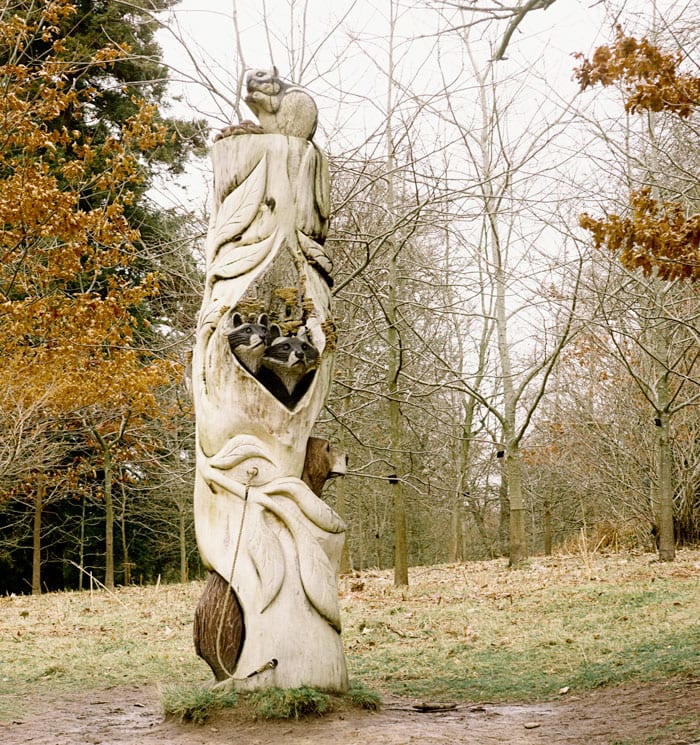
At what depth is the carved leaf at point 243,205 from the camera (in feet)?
19.8

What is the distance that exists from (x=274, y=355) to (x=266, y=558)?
1.31 metres

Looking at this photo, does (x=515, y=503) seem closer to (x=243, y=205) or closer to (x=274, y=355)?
(x=274, y=355)

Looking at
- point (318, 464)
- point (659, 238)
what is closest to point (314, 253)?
point (318, 464)

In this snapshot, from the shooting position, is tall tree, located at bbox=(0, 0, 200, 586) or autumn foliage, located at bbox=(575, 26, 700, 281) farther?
tall tree, located at bbox=(0, 0, 200, 586)

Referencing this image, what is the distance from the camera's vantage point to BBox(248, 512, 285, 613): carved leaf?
5.33m

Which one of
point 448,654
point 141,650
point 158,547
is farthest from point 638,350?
point 158,547

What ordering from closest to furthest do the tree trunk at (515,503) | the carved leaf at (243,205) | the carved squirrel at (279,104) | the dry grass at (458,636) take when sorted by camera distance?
1. the carved leaf at (243,205)
2. the carved squirrel at (279,104)
3. the dry grass at (458,636)
4. the tree trunk at (515,503)

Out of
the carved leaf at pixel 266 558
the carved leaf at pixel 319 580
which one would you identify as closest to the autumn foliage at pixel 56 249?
the carved leaf at pixel 266 558

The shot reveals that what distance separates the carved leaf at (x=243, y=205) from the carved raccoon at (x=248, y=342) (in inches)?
27.0

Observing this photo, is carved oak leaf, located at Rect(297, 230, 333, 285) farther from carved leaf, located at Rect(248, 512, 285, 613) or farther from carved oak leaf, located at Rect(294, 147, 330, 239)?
carved leaf, located at Rect(248, 512, 285, 613)

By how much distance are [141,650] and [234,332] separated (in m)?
4.50

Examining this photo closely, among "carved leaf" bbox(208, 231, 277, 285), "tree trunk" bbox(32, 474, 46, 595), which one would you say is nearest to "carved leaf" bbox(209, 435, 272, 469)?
"carved leaf" bbox(208, 231, 277, 285)

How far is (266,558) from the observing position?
540 cm

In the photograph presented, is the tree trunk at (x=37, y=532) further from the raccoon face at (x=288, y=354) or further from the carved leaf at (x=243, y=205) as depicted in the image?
the raccoon face at (x=288, y=354)
